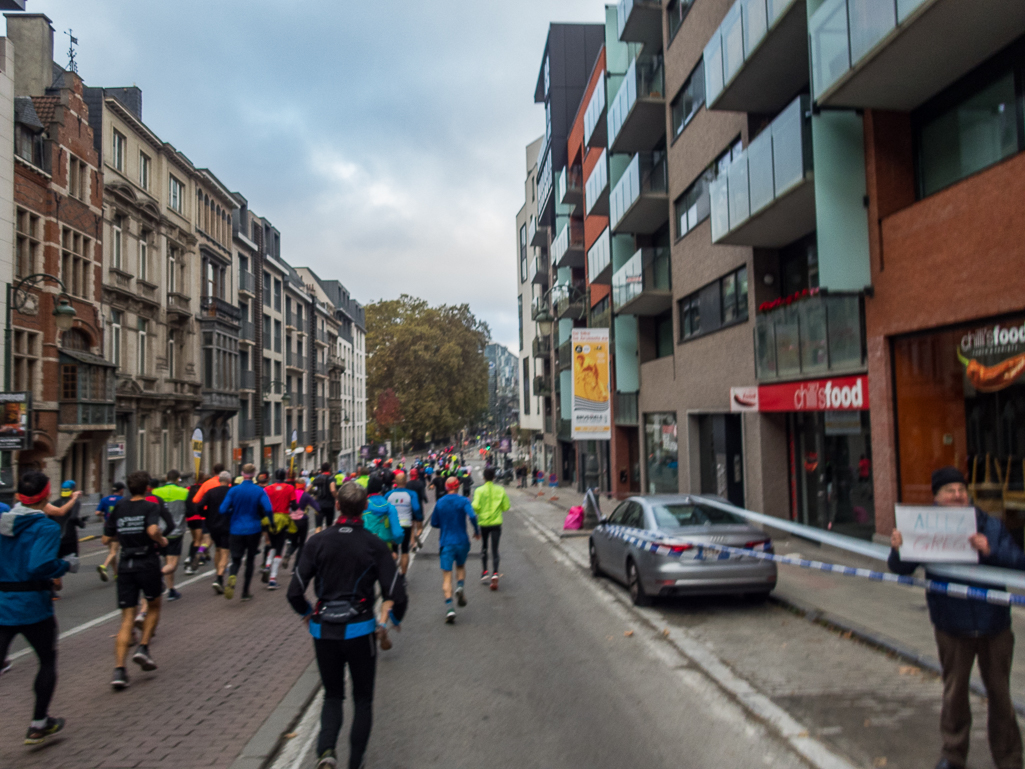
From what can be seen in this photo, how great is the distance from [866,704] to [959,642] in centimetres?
168

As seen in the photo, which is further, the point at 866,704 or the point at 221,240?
the point at 221,240

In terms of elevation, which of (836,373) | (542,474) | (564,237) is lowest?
(542,474)

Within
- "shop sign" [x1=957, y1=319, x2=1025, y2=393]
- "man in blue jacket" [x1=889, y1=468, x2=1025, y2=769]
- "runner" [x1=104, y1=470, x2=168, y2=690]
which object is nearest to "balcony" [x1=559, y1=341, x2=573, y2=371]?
"shop sign" [x1=957, y1=319, x2=1025, y2=393]

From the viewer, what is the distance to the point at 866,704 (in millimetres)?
5438

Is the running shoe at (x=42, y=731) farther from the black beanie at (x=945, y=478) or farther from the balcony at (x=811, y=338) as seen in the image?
the balcony at (x=811, y=338)

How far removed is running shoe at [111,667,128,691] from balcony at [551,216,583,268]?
32.5 meters

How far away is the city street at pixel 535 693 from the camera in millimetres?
4668

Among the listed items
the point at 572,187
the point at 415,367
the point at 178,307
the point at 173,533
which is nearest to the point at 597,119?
the point at 572,187

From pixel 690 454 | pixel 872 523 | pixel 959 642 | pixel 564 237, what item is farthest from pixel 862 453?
pixel 564 237

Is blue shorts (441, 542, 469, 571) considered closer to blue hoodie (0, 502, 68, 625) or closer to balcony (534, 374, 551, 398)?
blue hoodie (0, 502, 68, 625)

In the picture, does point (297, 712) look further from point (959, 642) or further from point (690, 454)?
point (690, 454)

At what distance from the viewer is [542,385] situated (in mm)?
47531

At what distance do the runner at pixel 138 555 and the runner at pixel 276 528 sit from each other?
404 cm

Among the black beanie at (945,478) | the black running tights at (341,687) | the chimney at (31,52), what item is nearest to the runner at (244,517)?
the black running tights at (341,687)
